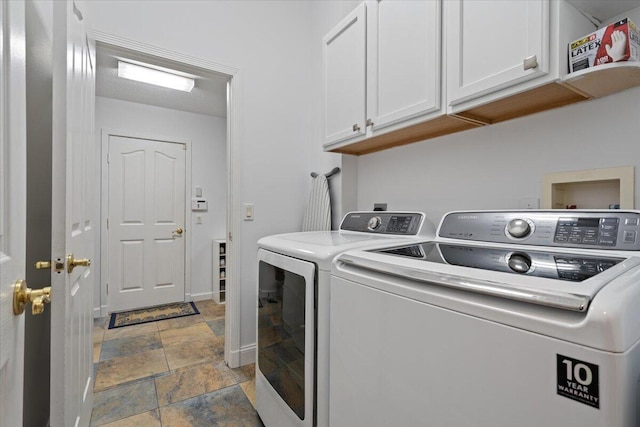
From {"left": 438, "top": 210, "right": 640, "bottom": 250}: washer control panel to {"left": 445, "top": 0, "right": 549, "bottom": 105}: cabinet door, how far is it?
47cm

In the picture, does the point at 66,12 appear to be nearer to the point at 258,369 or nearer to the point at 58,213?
the point at 58,213

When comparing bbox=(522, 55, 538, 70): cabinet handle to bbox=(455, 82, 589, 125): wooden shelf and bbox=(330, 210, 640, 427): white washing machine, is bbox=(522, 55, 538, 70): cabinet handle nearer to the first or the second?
bbox=(455, 82, 589, 125): wooden shelf

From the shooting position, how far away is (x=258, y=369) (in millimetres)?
1616

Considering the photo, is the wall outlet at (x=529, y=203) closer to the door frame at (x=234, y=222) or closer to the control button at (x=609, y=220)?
the control button at (x=609, y=220)

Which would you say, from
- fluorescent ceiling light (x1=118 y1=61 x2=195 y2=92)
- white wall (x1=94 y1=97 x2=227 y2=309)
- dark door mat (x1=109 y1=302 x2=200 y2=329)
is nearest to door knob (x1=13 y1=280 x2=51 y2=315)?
fluorescent ceiling light (x1=118 y1=61 x2=195 y2=92)

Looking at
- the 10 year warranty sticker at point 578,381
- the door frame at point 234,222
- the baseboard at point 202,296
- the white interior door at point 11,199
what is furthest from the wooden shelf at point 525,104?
the baseboard at point 202,296

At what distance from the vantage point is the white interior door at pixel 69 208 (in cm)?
92

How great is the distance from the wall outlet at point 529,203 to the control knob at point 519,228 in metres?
0.21

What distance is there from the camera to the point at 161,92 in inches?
126

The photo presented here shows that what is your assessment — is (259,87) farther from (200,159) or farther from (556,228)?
(556,228)

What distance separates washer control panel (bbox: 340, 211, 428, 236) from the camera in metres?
1.49

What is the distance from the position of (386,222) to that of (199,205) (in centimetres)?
291

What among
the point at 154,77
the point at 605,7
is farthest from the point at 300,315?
the point at 154,77

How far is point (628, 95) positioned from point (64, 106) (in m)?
1.84
